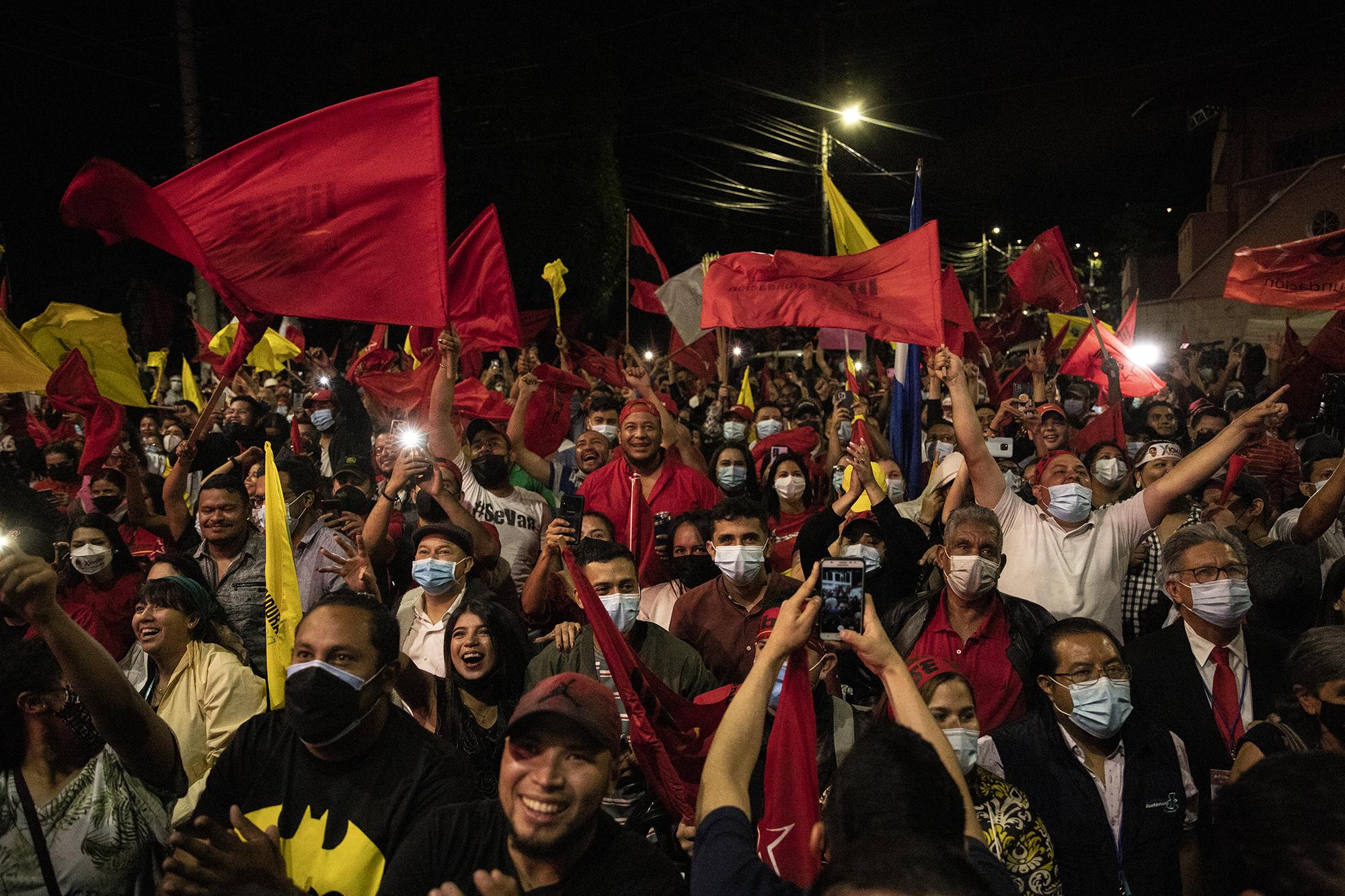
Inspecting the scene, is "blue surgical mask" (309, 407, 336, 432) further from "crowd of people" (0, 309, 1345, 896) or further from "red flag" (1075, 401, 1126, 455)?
"red flag" (1075, 401, 1126, 455)

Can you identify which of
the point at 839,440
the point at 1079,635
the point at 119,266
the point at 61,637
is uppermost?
the point at 119,266

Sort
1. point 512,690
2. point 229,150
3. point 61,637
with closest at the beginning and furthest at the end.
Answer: point 61,637 < point 512,690 < point 229,150

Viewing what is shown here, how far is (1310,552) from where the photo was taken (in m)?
5.43

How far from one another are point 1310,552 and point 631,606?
353 centimetres

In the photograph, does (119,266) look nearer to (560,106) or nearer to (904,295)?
(560,106)

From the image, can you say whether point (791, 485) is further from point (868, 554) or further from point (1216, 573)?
point (1216, 573)

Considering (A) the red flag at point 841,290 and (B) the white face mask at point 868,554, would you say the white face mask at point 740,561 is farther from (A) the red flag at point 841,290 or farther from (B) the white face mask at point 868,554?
(A) the red flag at point 841,290

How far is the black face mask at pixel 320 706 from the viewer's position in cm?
291

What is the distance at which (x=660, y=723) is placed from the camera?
138 inches

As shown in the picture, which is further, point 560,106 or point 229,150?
point 560,106

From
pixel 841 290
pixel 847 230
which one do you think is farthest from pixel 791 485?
pixel 847 230

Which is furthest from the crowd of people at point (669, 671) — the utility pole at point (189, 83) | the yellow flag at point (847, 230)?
the utility pole at point (189, 83)

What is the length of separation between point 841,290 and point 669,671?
3927mm

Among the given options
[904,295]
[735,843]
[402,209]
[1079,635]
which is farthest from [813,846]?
[904,295]
